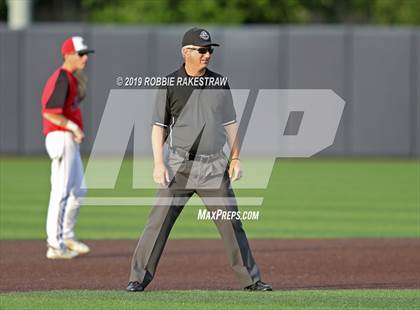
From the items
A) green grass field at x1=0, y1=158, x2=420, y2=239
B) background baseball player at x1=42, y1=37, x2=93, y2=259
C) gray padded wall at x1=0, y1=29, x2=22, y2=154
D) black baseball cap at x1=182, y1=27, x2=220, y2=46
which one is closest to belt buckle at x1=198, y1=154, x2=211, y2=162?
black baseball cap at x1=182, y1=27, x2=220, y2=46

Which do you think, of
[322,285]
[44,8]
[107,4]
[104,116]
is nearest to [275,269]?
[322,285]

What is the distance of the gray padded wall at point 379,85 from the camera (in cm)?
3070

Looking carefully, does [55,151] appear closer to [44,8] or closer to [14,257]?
[14,257]

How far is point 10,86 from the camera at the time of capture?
3075cm

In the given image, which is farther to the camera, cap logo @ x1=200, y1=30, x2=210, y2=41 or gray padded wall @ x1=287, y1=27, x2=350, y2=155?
gray padded wall @ x1=287, y1=27, x2=350, y2=155

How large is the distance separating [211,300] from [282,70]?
21.9 m

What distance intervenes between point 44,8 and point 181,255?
34800 mm

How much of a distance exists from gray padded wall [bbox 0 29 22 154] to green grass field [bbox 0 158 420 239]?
7.03 ft

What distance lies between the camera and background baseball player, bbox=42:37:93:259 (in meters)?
13.2

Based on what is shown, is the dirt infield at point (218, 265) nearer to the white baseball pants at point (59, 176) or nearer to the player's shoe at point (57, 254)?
the player's shoe at point (57, 254)

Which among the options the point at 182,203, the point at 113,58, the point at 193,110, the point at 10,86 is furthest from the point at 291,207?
the point at 10,86

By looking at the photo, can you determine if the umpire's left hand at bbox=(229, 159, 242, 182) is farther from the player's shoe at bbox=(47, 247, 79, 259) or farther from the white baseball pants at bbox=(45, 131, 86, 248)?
the player's shoe at bbox=(47, 247, 79, 259)

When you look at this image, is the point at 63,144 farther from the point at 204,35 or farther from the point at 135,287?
the point at 204,35

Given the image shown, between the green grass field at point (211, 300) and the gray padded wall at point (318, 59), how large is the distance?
20.7m
